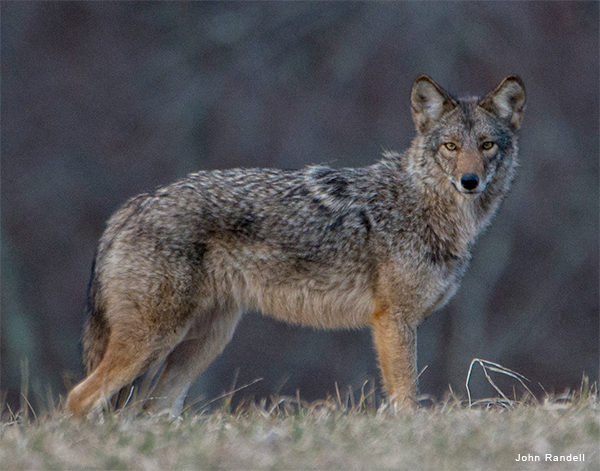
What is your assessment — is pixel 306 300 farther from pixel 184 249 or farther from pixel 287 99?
pixel 287 99

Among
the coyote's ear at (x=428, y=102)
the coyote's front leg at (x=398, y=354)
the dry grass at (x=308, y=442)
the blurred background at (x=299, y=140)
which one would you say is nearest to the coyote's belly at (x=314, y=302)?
the coyote's front leg at (x=398, y=354)

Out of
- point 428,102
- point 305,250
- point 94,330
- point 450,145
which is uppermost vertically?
point 428,102

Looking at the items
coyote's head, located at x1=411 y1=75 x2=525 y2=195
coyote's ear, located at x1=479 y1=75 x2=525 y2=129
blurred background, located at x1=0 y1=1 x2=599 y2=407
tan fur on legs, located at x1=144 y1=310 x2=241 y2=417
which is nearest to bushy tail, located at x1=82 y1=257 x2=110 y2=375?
tan fur on legs, located at x1=144 y1=310 x2=241 y2=417

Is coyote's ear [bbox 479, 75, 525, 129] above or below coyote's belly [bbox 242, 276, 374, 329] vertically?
above

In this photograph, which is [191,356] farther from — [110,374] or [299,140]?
[299,140]

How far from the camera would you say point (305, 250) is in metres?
5.77

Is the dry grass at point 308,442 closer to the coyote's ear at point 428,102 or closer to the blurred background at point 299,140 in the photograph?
the coyote's ear at point 428,102

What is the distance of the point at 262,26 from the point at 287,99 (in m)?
1.37

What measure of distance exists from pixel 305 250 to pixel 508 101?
1725 mm

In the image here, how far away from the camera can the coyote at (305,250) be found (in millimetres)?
5492

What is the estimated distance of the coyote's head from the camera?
570cm

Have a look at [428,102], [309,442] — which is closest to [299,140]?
[428,102]

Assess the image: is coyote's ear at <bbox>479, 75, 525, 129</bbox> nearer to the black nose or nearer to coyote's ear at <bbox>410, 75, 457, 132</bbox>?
coyote's ear at <bbox>410, 75, 457, 132</bbox>

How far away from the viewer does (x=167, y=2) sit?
15.3 m
